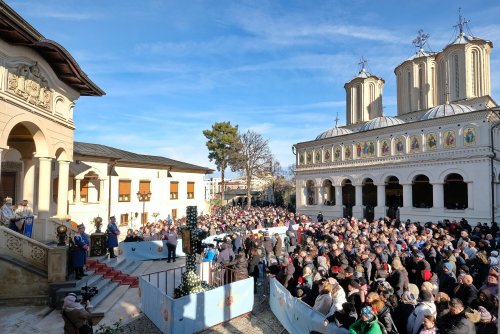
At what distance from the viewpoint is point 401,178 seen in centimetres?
2659

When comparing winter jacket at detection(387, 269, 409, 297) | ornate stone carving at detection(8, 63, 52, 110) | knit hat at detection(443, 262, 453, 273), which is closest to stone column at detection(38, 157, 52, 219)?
ornate stone carving at detection(8, 63, 52, 110)

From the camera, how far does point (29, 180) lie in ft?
42.7

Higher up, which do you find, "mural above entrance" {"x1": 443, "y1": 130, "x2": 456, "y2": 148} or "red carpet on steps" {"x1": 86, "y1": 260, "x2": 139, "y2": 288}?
"mural above entrance" {"x1": 443, "y1": 130, "x2": 456, "y2": 148}

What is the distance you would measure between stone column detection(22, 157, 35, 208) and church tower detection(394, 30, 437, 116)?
113 feet

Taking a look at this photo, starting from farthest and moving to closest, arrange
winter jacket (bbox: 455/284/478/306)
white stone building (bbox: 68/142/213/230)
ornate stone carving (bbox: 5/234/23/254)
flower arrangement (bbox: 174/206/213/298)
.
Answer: white stone building (bbox: 68/142/213/230)
ornate stone carving (bbox: 5/234/23/254)
flower arrangement (bbox: 174/206/213/298)
winter jacket (bbox: 455/284/478/306)

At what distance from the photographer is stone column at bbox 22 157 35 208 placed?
1231 cm

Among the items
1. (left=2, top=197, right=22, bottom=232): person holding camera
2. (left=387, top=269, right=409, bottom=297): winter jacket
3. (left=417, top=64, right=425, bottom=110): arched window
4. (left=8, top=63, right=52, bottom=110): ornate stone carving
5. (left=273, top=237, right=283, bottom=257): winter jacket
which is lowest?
(left=273, top=237, right=283, bottom=257): winter jacket

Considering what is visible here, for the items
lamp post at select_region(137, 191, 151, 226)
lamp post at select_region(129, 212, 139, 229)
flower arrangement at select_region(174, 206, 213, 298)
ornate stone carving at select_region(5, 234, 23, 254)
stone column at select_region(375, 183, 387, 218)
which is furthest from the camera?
stone column at select_region(375, 183, 387, 218)

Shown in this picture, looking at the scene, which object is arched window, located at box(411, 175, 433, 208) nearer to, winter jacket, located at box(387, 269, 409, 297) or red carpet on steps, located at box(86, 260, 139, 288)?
winter jacket, located at box(387, 269, 409, 297)

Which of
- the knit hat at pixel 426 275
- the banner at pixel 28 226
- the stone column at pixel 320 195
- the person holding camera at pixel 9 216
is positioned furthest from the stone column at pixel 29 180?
the stone column at pixel 320 195

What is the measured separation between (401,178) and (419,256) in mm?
19068

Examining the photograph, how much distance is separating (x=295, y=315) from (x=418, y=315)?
276cm

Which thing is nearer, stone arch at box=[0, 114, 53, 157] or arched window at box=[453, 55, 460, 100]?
stone arch at box=[0, 114, 53, 157]

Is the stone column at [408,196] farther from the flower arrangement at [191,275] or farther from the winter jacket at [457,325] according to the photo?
the winter jacket at [457,325]
